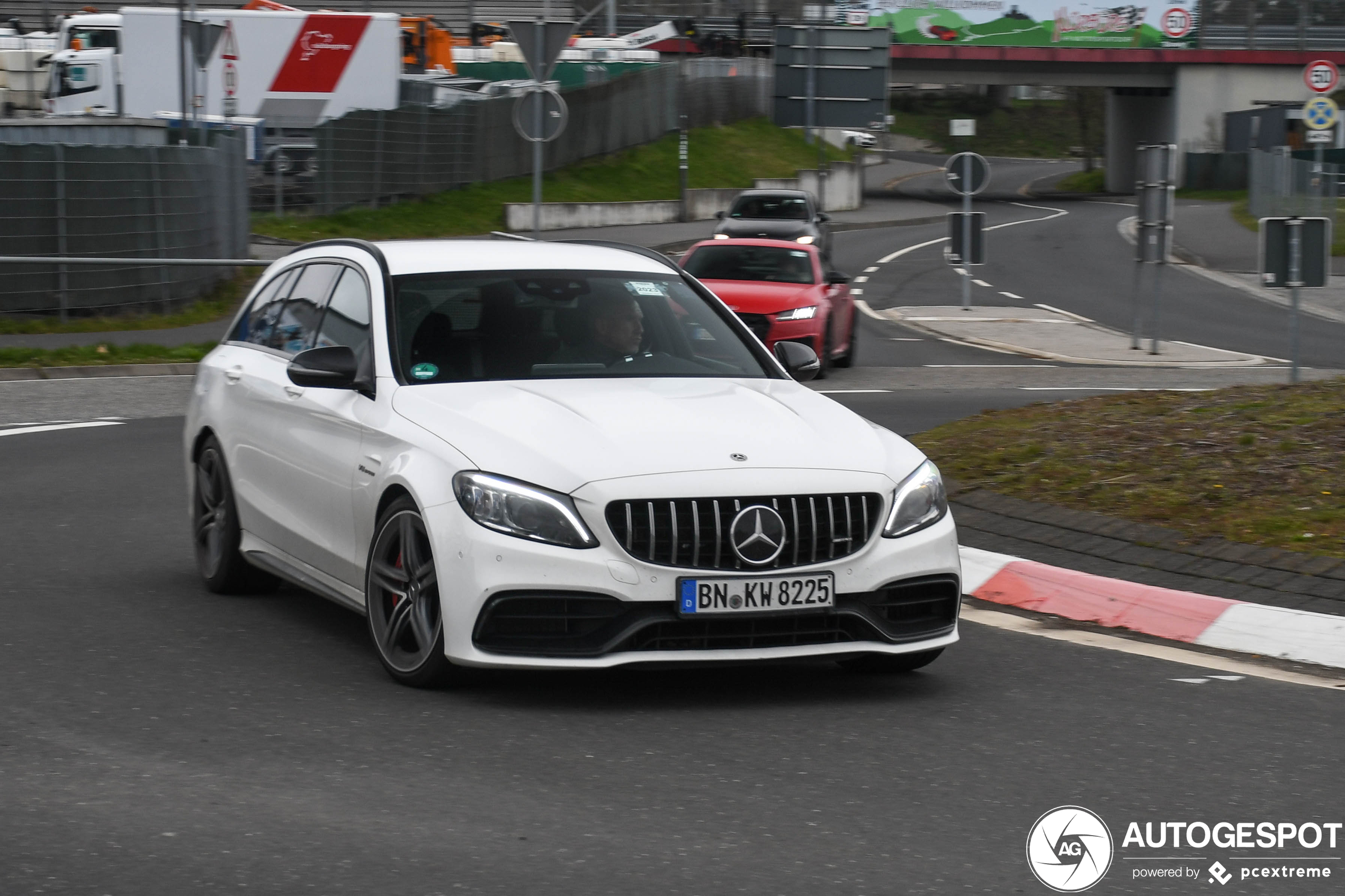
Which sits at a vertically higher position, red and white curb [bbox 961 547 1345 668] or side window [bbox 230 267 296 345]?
side window [bbox 230 267 296 345]

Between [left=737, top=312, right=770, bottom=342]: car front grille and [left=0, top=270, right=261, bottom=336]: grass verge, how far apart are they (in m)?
5.21

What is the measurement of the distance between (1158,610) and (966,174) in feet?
70.6

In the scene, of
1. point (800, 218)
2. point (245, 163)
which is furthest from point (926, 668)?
point (800, 218)

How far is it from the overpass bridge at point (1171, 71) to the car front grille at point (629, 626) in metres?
72.0

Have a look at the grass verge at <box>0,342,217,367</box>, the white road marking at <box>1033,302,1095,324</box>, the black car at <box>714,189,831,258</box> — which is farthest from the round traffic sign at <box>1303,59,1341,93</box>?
the grass verge at <box>0,342,217,367</box>

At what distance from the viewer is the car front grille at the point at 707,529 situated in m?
5.86

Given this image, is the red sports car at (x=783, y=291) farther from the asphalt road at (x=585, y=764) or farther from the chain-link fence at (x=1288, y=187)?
the chain-link fence at (x=1288, y=187)

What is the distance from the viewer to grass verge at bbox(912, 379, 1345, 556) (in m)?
8.63

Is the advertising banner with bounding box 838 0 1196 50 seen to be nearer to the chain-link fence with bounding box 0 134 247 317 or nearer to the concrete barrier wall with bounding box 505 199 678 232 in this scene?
the concrete barrier wall with bounding box 505 199 678 232

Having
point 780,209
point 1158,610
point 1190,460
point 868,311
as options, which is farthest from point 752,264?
point 780,209

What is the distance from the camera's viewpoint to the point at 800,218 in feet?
120

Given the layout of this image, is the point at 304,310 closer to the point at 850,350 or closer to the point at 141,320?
the point at 850,350

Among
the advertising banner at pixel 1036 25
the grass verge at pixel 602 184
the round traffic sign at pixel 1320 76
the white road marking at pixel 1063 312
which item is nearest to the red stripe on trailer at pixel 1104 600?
the white road marking at pixel 1063 312

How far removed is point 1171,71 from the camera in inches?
3066
